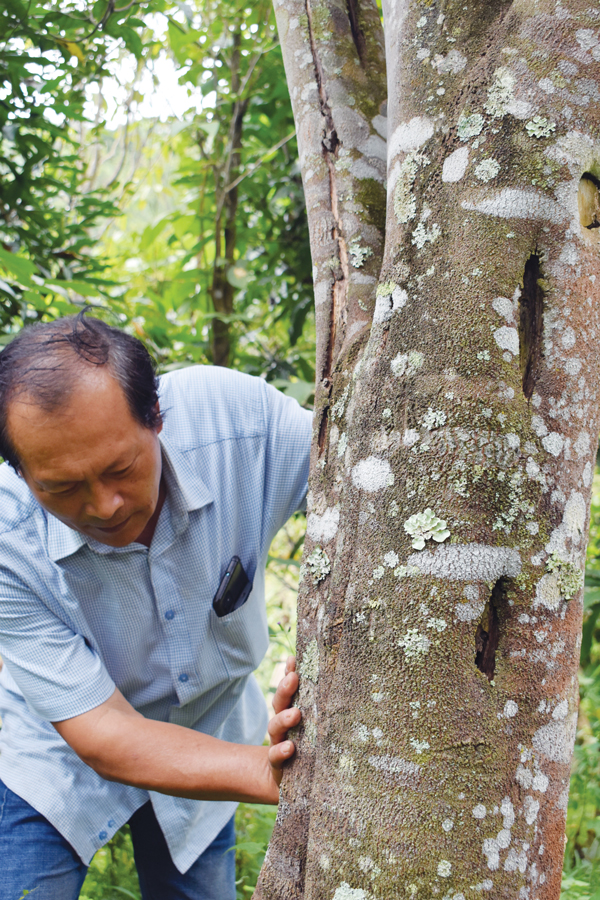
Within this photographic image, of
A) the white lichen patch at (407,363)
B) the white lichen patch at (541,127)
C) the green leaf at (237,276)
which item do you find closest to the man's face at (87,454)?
the white lichen patch at (407,363)

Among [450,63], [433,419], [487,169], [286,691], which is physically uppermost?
[450,63]

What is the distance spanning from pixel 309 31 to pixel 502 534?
1036 millimetres

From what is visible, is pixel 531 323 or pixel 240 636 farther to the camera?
pixel 240 636

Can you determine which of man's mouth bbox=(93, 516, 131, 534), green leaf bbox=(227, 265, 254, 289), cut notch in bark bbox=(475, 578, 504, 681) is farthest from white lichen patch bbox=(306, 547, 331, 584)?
green leaf bbox=(227, 265, 254, 289)

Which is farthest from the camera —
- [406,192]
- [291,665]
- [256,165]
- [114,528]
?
[256,165]

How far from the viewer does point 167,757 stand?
1.44 m

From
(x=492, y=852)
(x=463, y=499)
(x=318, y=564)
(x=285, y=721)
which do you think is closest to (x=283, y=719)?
(x=285, y=721)

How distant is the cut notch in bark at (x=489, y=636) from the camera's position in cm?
87

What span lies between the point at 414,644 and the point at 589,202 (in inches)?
26.4

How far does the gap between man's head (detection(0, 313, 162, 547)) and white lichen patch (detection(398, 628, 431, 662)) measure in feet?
2.71

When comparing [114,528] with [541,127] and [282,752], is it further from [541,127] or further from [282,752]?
[541,127]

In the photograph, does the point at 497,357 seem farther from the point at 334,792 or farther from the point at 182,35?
the point at 182,35

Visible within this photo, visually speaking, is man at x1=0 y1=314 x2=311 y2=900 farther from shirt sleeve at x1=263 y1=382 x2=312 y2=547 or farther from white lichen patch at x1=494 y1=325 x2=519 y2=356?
white lichen patch at x1=494 y1=325 x2=519 y2=356

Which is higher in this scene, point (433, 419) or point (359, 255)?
point (359, 255)
